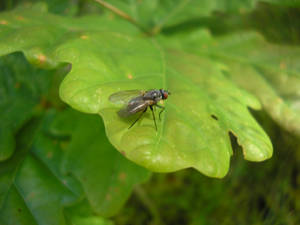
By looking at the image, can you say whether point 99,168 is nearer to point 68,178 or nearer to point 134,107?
point 68,178

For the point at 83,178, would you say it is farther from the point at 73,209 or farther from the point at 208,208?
the point at 208,208

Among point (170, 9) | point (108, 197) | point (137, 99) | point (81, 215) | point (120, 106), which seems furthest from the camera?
point (170, 9)

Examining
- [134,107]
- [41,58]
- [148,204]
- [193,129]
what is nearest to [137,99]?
[134,107]

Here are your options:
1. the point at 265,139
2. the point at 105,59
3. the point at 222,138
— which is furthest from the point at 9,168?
the point at 265,139

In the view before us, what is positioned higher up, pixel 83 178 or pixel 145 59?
pixel 145 59

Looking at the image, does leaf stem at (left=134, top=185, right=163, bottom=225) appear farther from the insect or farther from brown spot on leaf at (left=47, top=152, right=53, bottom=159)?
the insect
